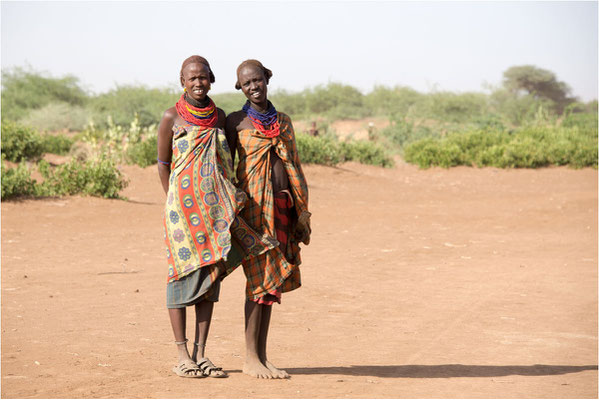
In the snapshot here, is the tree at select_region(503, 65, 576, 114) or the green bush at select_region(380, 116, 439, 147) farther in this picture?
the tree at select_region(503, 65, 576, 114)

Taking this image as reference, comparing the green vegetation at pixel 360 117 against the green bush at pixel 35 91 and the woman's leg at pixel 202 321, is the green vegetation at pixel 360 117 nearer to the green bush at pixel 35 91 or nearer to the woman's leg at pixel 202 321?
the green bush at pixel 35 91

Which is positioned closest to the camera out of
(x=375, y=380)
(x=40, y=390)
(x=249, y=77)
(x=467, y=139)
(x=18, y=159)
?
(x=40, y=390)

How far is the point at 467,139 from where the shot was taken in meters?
24.5

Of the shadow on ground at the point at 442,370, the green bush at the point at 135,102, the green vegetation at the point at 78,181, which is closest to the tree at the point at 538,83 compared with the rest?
the green bush at the point at 135,102

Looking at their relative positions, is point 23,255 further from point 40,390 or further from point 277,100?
point 277,100

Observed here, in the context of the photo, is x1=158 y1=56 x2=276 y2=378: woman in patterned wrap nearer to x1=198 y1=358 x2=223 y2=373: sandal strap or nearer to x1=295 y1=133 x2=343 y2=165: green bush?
x1=198 y1=358 x2=223 y2=373: sandal strap

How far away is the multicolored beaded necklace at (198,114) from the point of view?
179 inches

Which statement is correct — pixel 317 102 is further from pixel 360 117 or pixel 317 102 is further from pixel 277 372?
pixel 277 372

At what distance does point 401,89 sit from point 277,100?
9797 mm

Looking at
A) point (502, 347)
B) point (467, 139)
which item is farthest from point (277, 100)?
point (502, 347)

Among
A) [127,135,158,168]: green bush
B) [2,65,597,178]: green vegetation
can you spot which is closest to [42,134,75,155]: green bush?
[2,65,597,178]: green vegetation

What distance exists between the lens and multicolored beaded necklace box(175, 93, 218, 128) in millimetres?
4547

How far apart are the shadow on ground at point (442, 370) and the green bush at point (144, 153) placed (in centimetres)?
1378

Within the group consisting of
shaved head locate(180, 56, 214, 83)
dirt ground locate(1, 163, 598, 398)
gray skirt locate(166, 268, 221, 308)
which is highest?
shaved head locate(180, 56, 214, 83)
